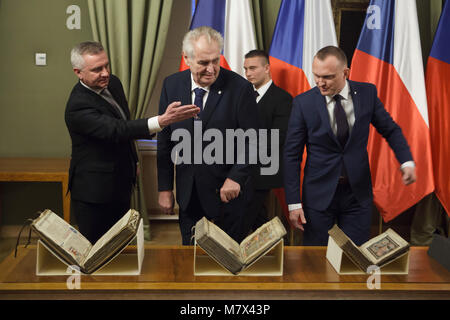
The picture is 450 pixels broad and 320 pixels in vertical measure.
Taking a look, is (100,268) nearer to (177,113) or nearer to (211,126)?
(177,113)

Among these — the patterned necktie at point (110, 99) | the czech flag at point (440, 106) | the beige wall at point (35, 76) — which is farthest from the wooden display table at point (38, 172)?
the czech flag at point (440, 106)

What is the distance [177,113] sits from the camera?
211cm

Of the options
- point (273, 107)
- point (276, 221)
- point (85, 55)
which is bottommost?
point (276, 221)

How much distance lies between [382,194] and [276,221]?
82.1 inches

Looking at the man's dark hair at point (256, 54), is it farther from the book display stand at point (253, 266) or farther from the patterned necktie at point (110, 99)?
the book display stand at point (253, 266)

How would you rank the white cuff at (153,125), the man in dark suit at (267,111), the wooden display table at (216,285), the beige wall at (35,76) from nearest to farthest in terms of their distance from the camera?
1. the wooden display table at (216,285)
2. the white cuff at (153,125)
3. the man in dark suit at (267,111)
4. the beige wall at (35,76)

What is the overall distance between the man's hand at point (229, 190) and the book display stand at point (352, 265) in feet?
1.94

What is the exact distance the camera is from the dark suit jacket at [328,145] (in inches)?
97.1

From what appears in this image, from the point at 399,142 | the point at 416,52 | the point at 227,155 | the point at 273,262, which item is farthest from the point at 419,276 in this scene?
the point at 416,52

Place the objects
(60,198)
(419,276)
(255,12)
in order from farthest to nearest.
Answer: (60,198) < (255,12) < (419,276)

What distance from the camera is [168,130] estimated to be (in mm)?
2389

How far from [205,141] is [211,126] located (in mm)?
85

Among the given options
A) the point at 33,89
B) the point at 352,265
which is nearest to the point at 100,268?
the point at 352,265
